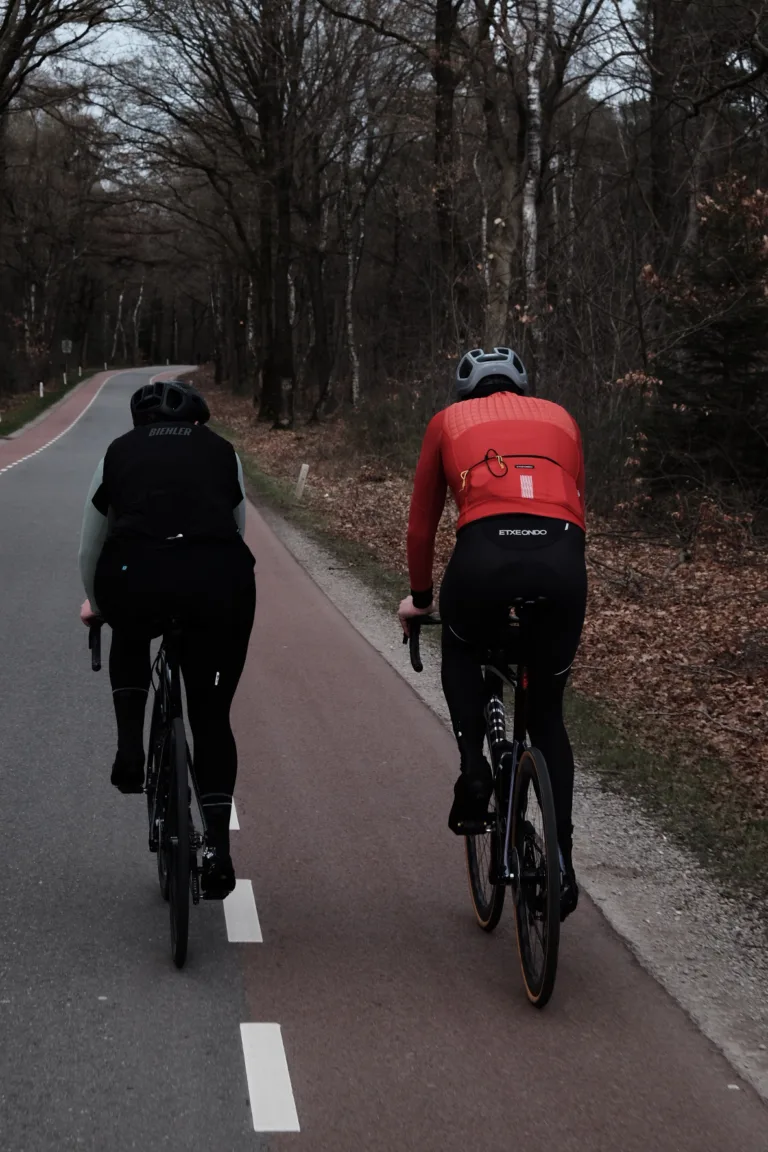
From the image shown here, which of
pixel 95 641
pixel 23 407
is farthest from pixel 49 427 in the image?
pixel 95 641

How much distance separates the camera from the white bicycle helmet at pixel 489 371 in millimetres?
4586

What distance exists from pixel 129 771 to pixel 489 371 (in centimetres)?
189

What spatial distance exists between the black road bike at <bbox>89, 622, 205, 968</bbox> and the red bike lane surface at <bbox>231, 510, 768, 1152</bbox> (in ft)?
1.19

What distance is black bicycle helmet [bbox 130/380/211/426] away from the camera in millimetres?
4598

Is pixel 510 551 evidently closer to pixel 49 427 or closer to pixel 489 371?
pixel 489 371

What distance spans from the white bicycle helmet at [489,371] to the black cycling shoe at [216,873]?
1745mm

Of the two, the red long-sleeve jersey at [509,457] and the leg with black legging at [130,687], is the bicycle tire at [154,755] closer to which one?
the leg with black legging at [130,687]

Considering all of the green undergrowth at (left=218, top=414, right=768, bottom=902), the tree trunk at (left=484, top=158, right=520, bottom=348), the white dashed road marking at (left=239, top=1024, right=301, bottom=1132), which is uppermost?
the tree trunk at (left=484, top=158, right=520, bottom=348)

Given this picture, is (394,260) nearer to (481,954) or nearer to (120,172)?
(120,172)

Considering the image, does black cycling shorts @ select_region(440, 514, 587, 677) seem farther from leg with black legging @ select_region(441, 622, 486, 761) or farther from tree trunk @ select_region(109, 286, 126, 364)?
tree trunk @ select_region(109, 286, 126, 364)

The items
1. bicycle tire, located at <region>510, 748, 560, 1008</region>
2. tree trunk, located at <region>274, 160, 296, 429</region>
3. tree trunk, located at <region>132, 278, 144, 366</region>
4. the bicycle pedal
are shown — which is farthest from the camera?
tree trunk, located at <region>132, 278, 144, 366</region>

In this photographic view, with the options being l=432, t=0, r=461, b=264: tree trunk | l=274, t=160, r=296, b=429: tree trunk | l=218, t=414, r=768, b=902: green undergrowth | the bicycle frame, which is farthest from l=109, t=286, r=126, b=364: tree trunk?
the bicycle frame

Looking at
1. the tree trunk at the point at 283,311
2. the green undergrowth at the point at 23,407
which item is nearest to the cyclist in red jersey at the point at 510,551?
the tree trunk at the point at 283,311

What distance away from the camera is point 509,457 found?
4.31 meters
